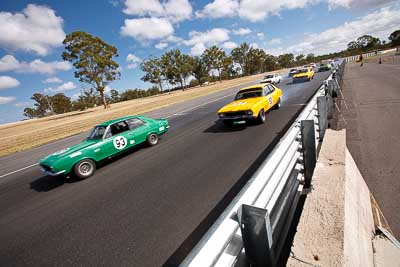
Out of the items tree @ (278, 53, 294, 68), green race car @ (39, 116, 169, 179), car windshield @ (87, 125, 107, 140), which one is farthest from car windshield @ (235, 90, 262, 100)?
tree @ (278, 53, 294, 68)

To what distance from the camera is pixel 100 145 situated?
21.1 ft

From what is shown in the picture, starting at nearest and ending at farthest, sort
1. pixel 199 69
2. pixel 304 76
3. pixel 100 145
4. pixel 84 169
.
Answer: pixel 84 169, pixel 100 145, pixel 304 76, pixel 199 69

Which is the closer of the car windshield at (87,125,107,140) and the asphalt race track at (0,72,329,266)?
Result: the asphalt race track at (0,72,329,266)

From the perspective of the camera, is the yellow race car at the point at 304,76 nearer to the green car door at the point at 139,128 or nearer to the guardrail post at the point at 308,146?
the green car door at the point at 139,128

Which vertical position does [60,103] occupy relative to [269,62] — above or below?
below

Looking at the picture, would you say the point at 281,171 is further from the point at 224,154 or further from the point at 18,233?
the point at 18,233

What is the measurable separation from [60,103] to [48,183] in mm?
110955

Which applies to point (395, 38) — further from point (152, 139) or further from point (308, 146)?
point (308, 146)

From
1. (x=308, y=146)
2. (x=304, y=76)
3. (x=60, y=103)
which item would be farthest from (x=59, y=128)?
(x=60, y=103)

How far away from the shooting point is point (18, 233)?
3955 millimetres

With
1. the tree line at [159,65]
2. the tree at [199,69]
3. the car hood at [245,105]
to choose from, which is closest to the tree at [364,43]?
the tree line at [159,65]

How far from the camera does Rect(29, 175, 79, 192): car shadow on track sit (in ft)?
19.3

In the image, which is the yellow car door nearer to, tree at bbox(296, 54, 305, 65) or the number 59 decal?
the number 59 decal

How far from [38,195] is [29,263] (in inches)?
113
